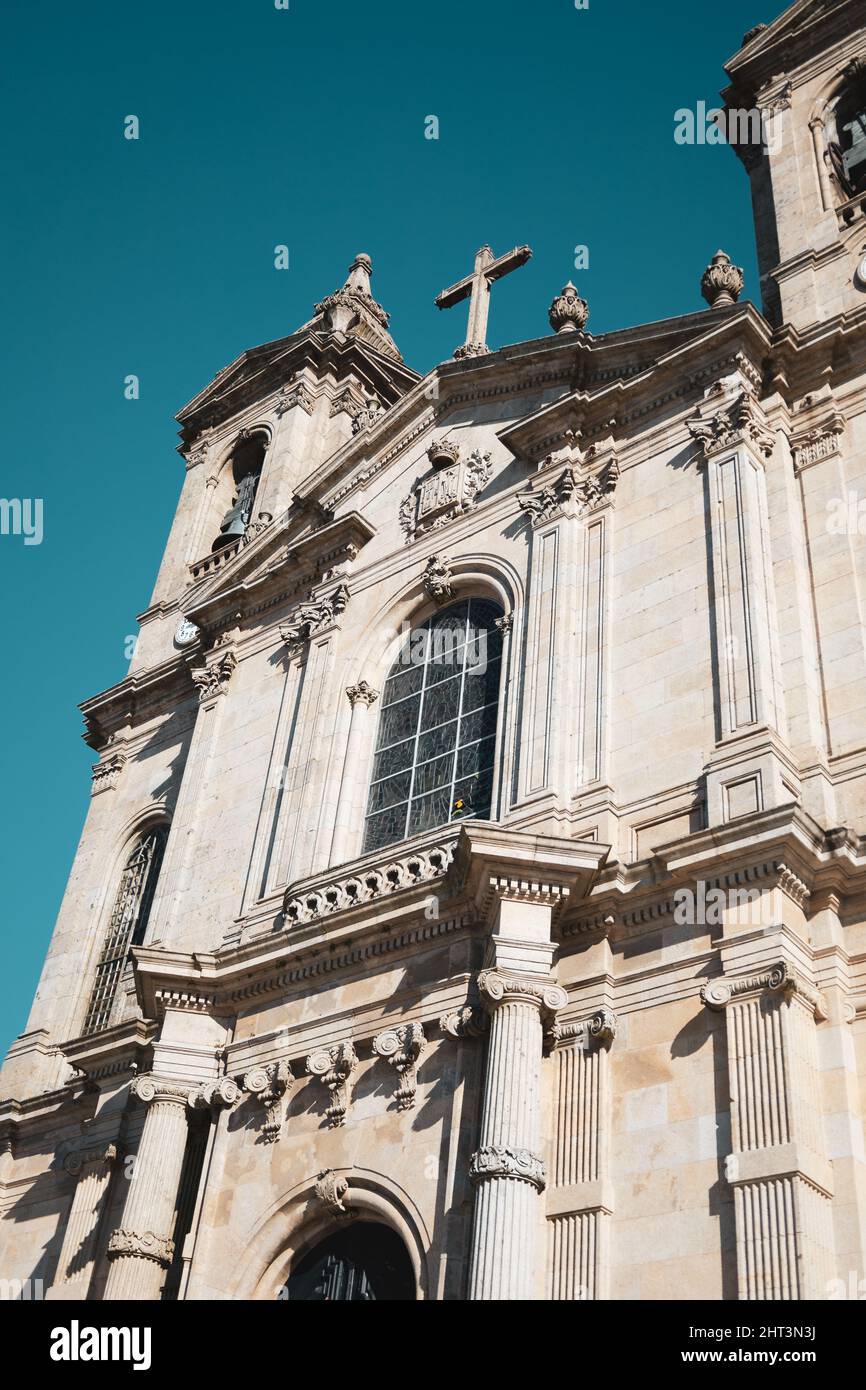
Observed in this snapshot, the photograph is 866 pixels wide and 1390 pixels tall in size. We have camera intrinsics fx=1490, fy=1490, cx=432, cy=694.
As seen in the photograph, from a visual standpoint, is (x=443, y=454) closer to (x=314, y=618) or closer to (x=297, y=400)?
(x=314, y=618)

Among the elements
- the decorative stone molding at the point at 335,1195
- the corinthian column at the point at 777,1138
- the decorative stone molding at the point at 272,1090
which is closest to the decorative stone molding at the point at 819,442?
the corinthian column at the point at 777,1138

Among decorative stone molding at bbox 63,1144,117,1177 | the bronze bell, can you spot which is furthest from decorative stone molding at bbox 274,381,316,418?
decorative stone molding at bbox 63,1144,117,1177

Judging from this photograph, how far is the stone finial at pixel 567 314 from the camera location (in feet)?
63.7

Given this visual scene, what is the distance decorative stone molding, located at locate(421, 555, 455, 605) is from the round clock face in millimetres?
6746

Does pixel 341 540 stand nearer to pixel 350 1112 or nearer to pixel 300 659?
pixel 300 659

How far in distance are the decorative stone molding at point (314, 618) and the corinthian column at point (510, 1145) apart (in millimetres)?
7461

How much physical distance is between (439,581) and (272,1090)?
21.2 feet

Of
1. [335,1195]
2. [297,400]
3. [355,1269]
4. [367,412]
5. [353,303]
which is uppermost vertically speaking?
[353,303]

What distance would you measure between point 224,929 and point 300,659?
3.85 m

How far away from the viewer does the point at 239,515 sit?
2570cm

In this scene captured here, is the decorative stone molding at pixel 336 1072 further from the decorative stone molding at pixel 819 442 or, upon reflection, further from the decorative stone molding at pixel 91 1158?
the decorative stone molding at pixel 819 442

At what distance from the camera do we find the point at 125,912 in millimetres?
21266

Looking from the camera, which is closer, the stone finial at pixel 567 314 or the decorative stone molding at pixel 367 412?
the stone finial at pixel 567 314

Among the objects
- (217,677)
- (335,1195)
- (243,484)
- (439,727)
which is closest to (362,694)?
(439,727)
